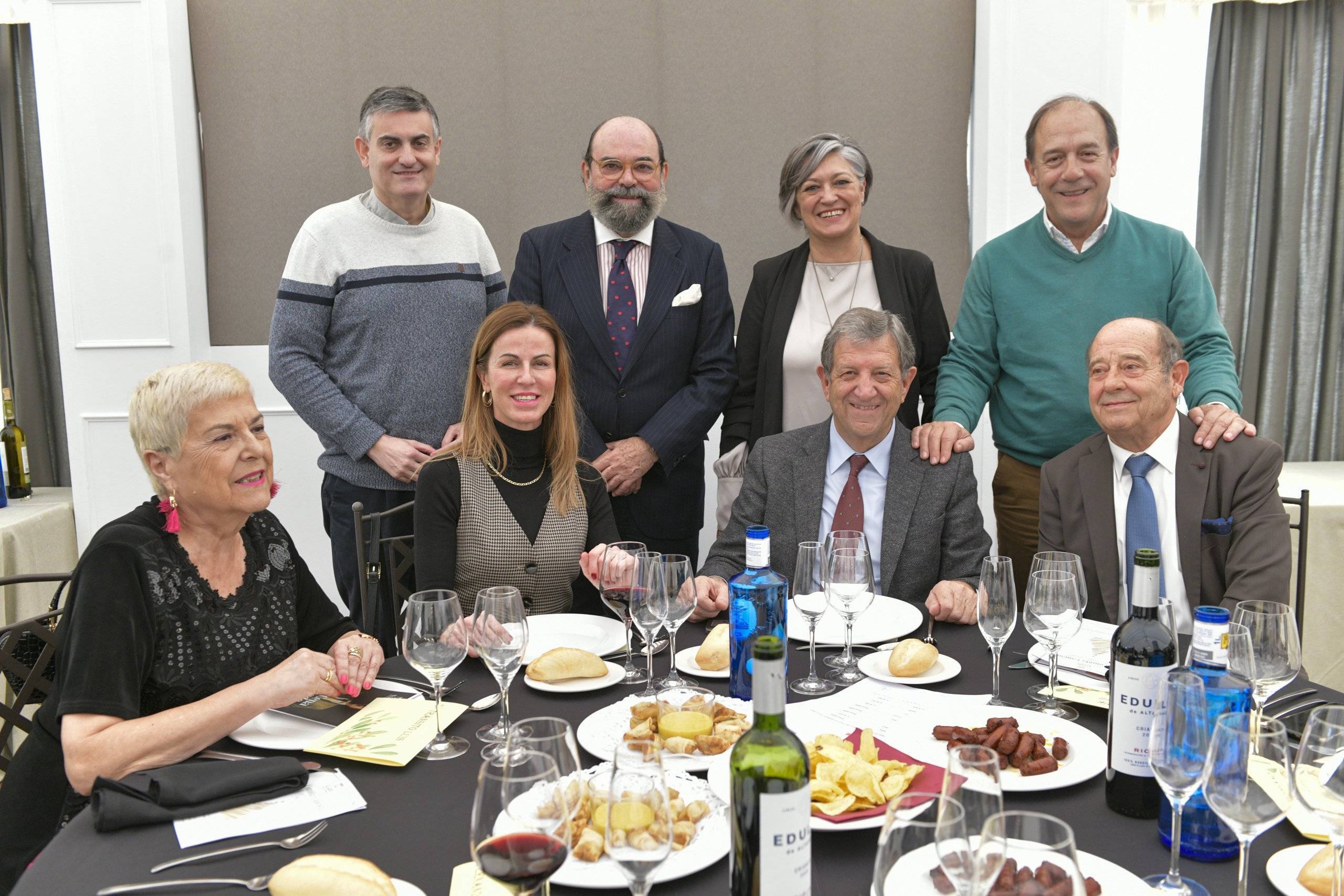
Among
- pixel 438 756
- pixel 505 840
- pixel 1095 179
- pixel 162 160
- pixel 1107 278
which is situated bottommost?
pixel 438 756

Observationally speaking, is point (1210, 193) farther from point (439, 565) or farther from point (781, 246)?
point (439, 565)

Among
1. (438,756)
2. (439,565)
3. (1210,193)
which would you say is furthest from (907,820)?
(1210,193)

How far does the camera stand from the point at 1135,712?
1.17 metres

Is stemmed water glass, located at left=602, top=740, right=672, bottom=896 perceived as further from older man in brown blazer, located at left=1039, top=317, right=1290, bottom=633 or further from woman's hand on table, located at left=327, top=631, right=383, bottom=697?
older man in brown blazer, located at left=1039, top=317, right=1290, bottom=633

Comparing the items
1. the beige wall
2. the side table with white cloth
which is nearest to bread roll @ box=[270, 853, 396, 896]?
the side table with white cloth

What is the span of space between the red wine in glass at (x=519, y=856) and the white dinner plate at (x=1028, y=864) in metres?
0.30

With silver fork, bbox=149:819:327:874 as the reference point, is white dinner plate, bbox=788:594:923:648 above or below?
above

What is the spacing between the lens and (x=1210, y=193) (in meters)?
4.39

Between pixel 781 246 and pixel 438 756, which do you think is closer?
pixel 438 756

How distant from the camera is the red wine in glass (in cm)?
90

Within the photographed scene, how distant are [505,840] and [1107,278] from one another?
100 inches

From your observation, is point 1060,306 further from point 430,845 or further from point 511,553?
point 430,845

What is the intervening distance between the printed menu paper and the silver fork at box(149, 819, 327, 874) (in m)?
0.02

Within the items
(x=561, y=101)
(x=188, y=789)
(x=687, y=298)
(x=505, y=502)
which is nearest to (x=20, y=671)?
(x=188, y=789)
